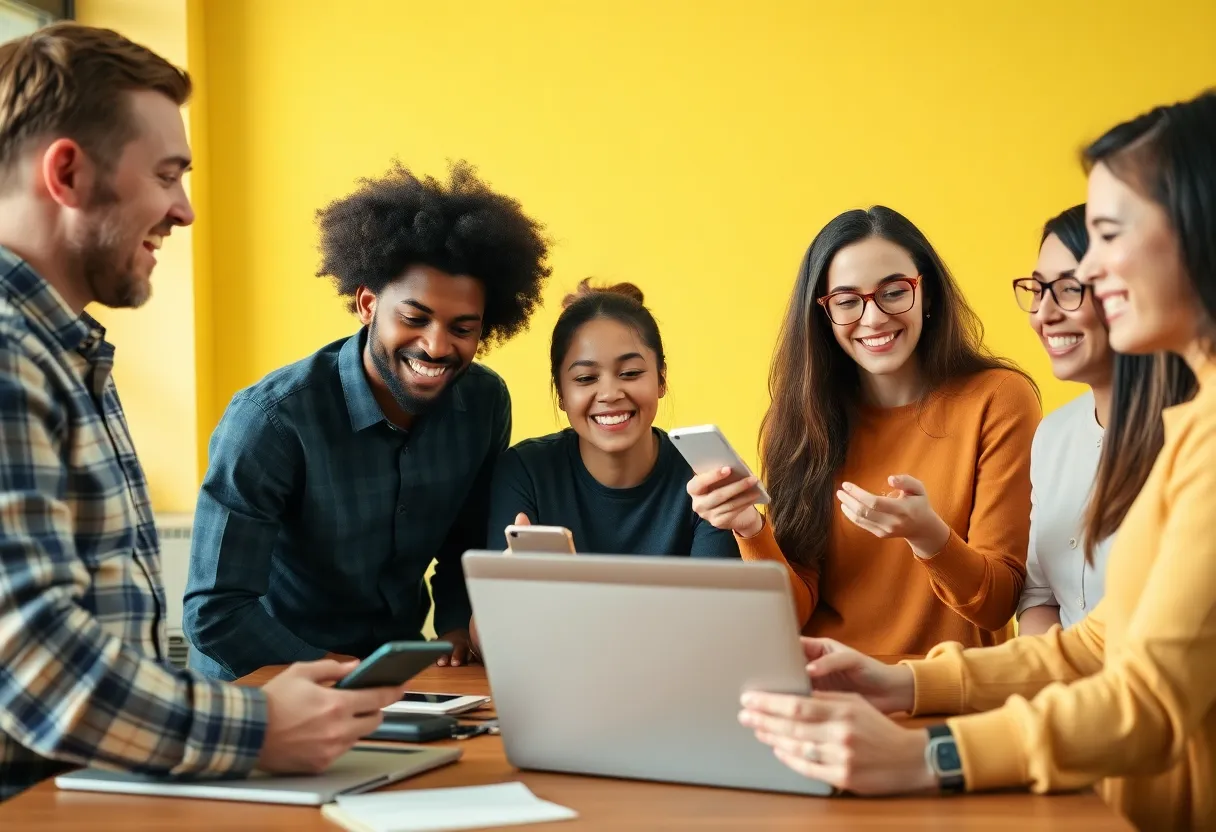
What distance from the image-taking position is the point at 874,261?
2.62 meters

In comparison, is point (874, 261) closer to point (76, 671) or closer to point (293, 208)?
point (76, 671)

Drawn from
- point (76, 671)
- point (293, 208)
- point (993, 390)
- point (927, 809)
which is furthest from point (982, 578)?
point (293, 208)

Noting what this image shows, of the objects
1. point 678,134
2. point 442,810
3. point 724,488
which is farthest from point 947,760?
point 678,134

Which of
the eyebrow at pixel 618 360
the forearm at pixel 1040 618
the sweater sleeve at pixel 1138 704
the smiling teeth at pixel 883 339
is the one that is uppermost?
the smiling teeth at pixel 883 339

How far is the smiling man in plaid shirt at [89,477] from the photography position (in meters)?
1.33

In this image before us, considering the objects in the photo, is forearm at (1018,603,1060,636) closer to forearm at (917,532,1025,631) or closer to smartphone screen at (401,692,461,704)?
forearm at (917,532,1025,631)

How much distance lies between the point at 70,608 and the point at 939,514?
176 centimetres

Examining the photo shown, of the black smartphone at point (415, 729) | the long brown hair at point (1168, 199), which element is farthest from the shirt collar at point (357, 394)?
the long brown hair at point (1168, 199)

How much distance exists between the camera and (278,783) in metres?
1.40

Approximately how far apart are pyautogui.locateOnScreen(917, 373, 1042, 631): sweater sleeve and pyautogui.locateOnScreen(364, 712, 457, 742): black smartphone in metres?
1.04

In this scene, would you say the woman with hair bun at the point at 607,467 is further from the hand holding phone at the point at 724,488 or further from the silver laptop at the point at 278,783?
the silver laptop at the point at 278,783

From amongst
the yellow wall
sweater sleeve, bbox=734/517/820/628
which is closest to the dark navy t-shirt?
sweater sleeve, bbox=734/517/820/628

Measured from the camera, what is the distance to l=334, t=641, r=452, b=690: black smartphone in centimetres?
141

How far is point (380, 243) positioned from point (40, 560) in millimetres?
1378
